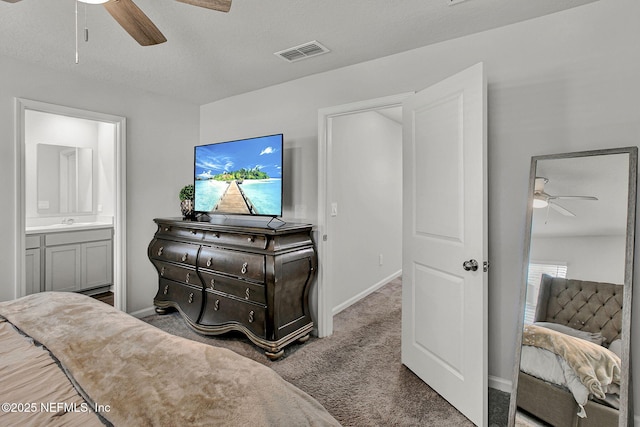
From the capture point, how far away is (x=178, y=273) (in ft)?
10.7

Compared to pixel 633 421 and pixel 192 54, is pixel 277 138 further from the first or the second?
pixel 633 421

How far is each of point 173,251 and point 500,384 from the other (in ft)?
9.79

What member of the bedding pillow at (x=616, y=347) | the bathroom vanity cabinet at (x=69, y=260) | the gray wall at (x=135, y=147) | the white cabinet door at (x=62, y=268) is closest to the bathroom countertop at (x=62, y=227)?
the bathroom vanity cabinet at (x=69, y=260)

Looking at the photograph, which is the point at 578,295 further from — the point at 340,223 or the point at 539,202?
the point at 340,223

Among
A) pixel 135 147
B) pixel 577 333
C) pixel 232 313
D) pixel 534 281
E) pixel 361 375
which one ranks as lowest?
Answer: pixel 361 375

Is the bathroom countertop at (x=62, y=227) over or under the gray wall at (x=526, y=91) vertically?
under

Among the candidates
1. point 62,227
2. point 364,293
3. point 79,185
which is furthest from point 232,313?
point 79,185

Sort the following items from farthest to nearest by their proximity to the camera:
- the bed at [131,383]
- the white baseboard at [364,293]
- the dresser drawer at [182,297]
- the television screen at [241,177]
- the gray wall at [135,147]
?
the white baseboard at [364,293]
the dresser drawer at [182,297]
the television screen at [241,177]
the gray wall at [135,147]
the bed at [131,383]

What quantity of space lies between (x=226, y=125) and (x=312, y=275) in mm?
2027

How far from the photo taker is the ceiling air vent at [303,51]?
96.2 inches

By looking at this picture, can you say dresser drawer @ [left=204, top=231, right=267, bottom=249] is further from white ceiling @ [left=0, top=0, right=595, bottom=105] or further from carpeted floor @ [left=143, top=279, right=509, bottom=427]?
white ceiling @ [left=0, top=0, right=595, bottom=105]

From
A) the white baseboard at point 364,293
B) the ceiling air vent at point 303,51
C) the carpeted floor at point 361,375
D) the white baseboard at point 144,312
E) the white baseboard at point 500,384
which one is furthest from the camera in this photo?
the white baseboard at point 364,293

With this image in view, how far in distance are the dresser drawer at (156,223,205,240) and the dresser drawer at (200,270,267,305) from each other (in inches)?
14.0

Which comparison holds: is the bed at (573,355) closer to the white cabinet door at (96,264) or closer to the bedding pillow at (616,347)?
the bedding pillow at (616,347)
